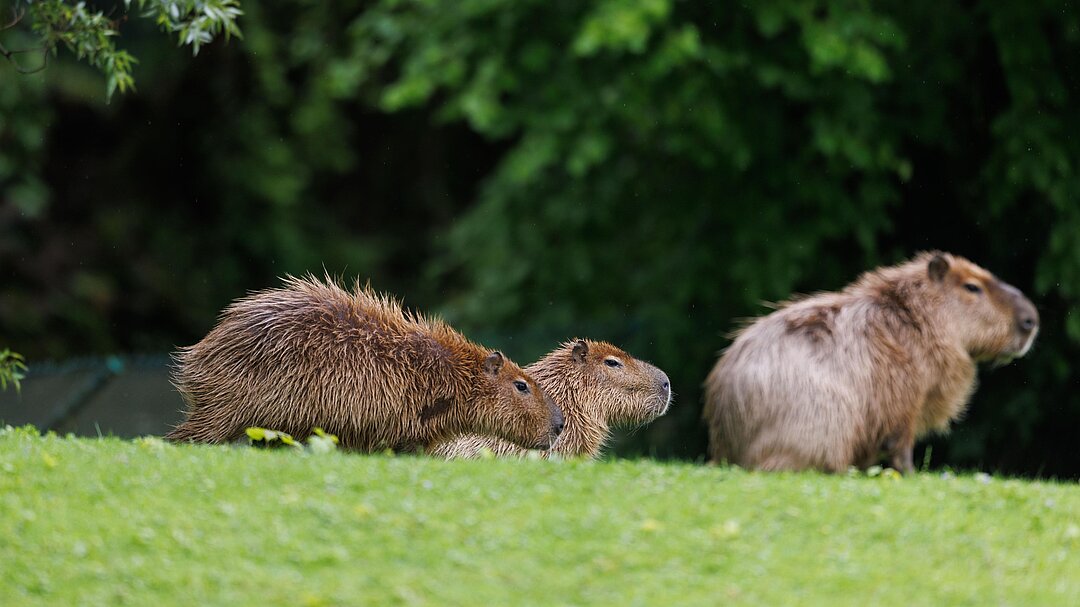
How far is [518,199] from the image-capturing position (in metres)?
15.5

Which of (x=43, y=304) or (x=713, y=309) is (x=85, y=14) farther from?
(x=43, y=304)

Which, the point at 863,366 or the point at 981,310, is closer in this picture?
the point at 863,366

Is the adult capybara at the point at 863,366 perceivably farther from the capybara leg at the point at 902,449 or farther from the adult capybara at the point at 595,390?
the adult capybara at the point at 595,390

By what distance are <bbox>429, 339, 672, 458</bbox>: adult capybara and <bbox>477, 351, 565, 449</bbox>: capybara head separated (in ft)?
1.21

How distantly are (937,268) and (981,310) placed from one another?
0.33m

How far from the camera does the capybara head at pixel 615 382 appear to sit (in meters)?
9.01

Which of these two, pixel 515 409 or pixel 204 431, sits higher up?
pixel 515 409

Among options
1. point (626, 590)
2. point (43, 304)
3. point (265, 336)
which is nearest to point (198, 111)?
point (43, 304)

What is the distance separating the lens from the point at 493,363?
28.0 feet

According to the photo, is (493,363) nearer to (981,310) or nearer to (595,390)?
(595,390)

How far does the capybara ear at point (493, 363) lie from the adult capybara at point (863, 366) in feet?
5.39

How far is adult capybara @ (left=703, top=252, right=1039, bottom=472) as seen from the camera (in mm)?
6898

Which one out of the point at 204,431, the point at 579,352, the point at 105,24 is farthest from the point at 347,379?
the point at 105,24

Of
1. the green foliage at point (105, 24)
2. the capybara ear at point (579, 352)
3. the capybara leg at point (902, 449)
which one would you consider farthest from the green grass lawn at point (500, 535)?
the green foliage at point (105, 24)
